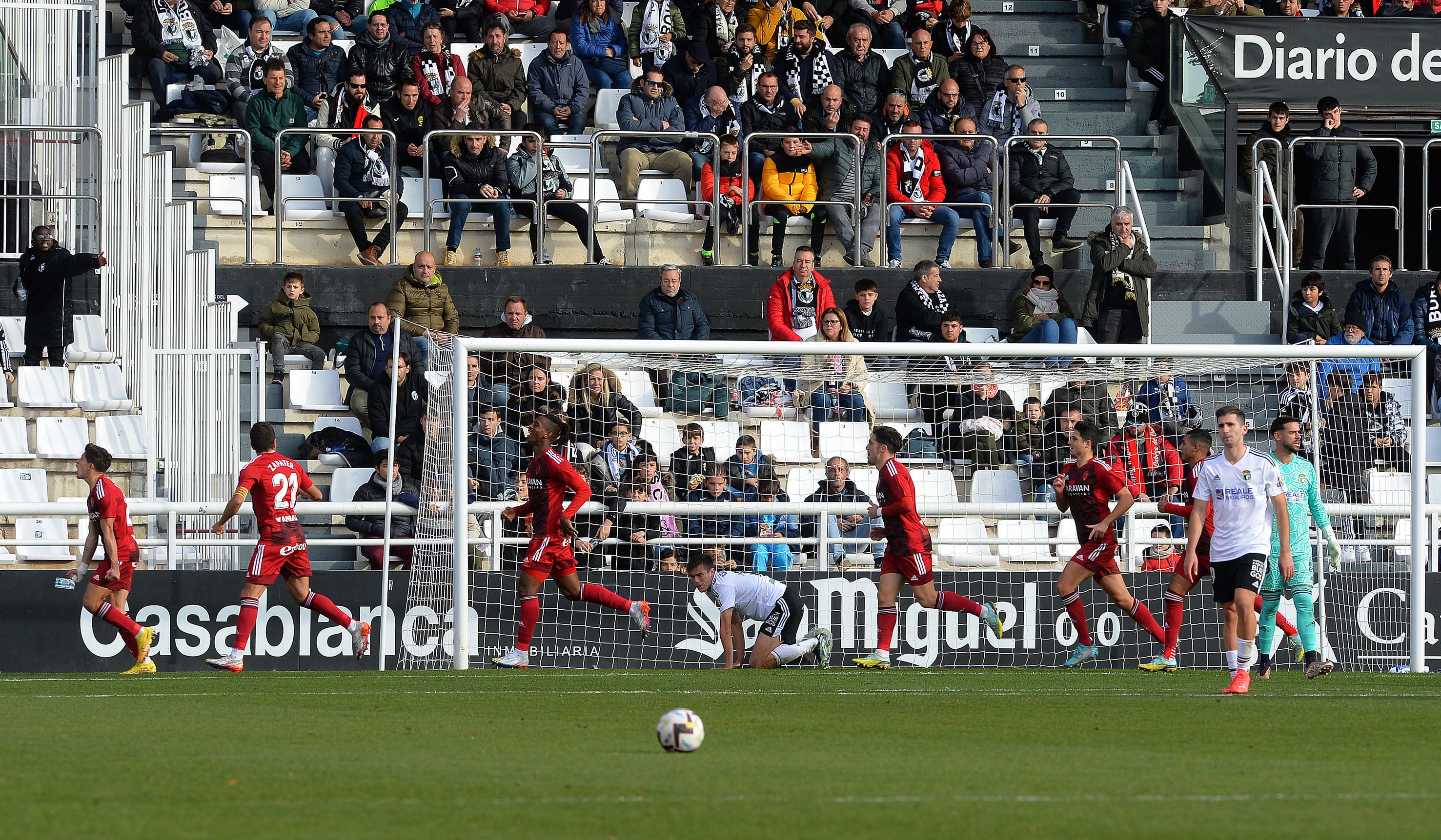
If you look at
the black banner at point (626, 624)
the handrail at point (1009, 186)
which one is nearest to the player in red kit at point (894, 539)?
the black banner at point (626, 624)

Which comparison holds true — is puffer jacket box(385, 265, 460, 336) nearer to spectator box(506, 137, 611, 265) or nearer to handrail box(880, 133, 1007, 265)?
spectator box(506, 137, 611, 265)

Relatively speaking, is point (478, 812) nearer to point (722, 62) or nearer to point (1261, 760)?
point (1261, 760)

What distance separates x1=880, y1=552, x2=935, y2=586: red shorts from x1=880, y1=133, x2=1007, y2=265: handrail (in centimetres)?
597

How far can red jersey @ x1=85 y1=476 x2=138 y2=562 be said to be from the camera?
14.1m

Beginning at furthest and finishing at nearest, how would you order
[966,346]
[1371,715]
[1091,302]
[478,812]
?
[1091,302]
[966,346]
[1371,715]
[478,812]

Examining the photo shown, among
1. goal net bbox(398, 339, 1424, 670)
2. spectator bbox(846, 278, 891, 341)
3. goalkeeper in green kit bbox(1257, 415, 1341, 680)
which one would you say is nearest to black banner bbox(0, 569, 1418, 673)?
goal net bbox(398, 339, 1424, 670)

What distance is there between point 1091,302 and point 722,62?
15.7 ft

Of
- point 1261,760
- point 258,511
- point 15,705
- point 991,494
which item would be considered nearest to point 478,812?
point 1261,760

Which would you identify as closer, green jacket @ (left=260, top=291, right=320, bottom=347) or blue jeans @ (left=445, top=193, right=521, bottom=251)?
green jacket @ (left=260, top=291, right=320, bottom=347)

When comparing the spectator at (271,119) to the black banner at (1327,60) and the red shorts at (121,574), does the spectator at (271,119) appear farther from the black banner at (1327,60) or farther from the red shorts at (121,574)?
the black banner at (1327,60)

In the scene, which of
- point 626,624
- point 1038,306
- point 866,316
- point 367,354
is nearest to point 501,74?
point 367,354

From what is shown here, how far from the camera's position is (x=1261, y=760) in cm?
820

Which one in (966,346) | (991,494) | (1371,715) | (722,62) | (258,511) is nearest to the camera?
(1371,715)

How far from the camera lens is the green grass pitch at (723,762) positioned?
633 cm
